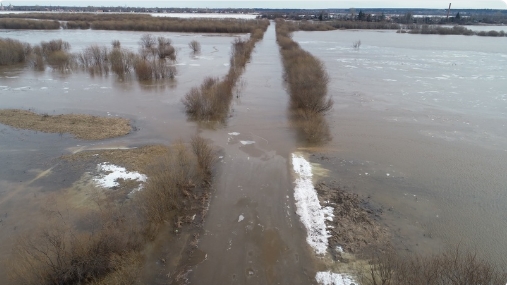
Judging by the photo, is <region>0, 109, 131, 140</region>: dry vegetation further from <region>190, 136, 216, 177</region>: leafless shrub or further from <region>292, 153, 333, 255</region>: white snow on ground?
<region>292, 153, 333, 255</region>: white snow on ground

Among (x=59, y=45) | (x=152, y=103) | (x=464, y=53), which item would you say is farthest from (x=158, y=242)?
(x=464, y=53)

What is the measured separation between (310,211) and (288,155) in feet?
13.0

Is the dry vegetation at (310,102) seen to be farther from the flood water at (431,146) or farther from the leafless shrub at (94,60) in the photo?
the leafless shrub at (94,60)

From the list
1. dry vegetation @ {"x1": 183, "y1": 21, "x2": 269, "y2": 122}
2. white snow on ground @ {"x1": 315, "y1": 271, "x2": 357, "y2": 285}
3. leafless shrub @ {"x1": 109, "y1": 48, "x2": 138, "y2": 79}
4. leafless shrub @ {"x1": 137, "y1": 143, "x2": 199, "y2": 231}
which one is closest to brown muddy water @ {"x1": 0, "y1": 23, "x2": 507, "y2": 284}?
white snow on ground @ {"x1": 315, "y1": 271, "x2": 357, "y2": 285}

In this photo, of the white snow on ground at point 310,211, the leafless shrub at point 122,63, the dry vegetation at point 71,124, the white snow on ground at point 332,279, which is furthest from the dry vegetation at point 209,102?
the white snow on ground at point 332,279

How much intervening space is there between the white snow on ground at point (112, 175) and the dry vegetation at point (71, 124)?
3172 mm

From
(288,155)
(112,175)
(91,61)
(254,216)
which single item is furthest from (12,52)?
(254,216)

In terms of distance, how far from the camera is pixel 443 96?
2177 centimetres

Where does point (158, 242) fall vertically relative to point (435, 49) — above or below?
below

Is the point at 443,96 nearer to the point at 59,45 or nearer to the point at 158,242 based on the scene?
the point at 158,242

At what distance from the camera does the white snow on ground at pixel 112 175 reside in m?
11.0

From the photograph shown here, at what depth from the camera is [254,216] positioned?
9.68 metres

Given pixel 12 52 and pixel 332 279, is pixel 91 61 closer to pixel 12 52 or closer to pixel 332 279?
pixel 12 52

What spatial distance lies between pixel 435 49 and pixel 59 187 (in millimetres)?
46962
